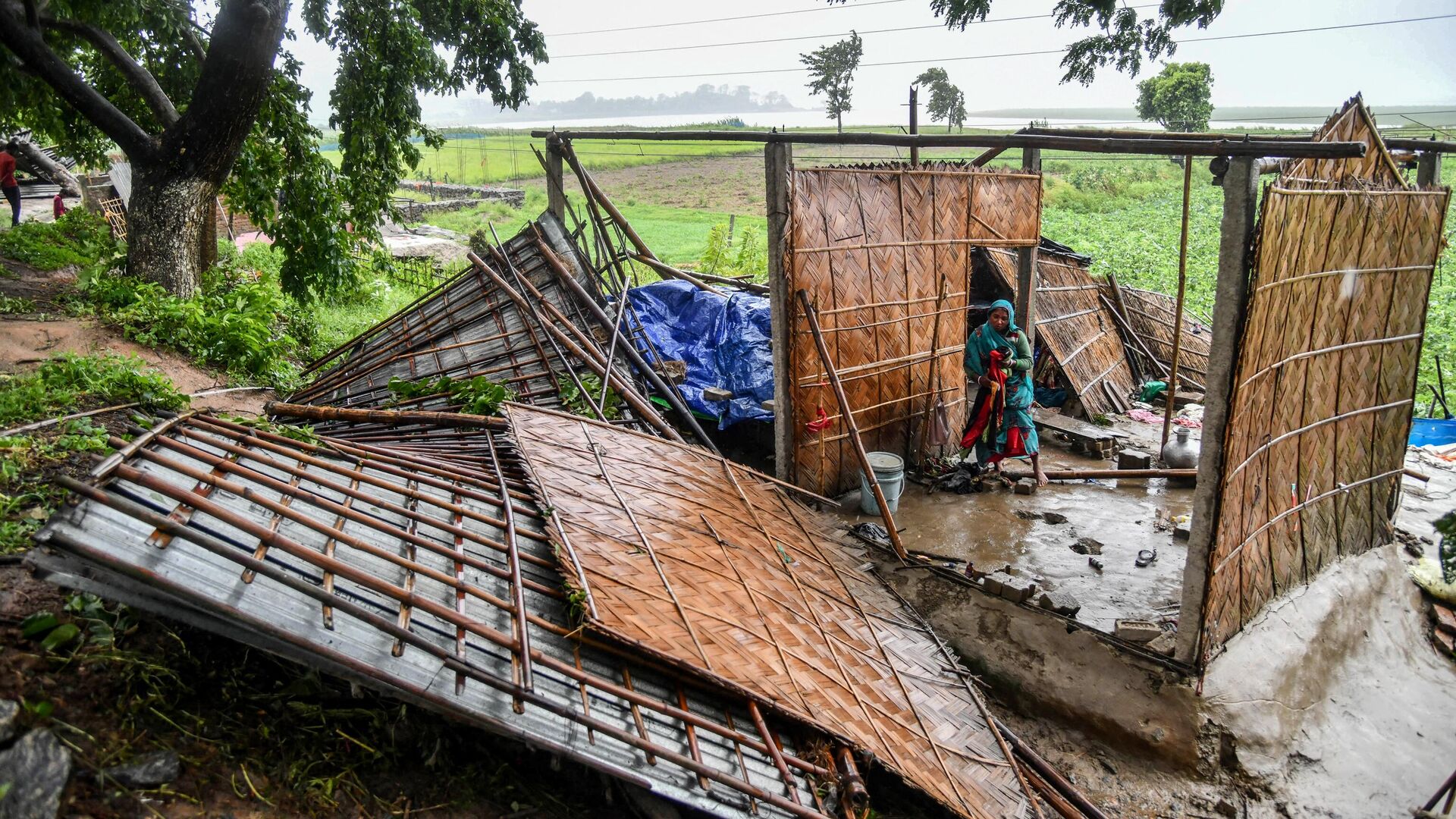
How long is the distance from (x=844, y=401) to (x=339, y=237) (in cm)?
627

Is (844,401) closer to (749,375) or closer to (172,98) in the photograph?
(749,375)

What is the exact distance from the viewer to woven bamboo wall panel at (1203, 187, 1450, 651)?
171 inches

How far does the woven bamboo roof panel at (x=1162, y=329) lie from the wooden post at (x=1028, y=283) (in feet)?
8.37

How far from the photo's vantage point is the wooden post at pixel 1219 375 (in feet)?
13.3

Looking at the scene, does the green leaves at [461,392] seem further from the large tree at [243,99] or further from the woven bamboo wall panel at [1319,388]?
the woven bamboo wall panel at [1319,388]

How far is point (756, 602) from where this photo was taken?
13.8ft

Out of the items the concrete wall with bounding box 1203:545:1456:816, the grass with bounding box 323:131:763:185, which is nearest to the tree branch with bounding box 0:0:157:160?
the concrete wall with bounding box 1203:545:1456:816

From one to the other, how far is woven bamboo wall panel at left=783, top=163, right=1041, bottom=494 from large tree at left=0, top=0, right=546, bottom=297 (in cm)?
515

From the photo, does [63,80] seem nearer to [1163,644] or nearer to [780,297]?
[780,297]

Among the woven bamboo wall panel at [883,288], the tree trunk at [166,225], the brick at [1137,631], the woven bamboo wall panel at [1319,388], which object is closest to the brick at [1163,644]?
the brick at [1137,631]

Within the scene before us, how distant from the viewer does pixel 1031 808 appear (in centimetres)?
374

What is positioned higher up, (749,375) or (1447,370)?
(749,375)

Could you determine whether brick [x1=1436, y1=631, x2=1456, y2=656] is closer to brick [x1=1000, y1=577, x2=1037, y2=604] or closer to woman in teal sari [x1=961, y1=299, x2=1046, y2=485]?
woman in teal sari [x1=961, y1=299, x2=1046, y2=485]

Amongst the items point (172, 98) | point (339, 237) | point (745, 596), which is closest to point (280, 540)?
point (745, 596)
